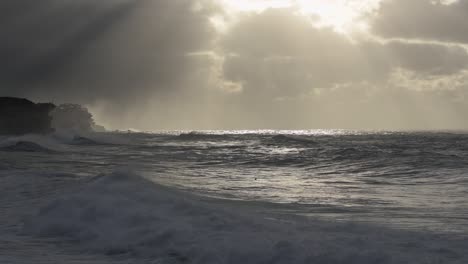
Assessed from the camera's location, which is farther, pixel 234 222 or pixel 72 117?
pixel 72 117

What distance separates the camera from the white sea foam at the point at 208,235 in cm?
761

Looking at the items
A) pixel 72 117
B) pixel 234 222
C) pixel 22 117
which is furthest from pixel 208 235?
pixel 72 117

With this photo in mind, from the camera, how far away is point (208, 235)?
8.95m

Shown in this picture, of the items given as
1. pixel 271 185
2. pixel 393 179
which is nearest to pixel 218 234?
pixel 271 185

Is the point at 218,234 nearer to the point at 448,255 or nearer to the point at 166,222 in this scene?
the point at 166,222

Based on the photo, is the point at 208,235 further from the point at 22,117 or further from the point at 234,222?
the point at 22,117

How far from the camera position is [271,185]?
61.0 feet

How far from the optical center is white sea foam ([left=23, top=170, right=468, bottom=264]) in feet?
25.0

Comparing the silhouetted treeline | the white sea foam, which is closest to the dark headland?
the silhouetted treeline

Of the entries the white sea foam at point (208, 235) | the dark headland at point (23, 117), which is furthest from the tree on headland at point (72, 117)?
the white sea foam at point (208, 235)

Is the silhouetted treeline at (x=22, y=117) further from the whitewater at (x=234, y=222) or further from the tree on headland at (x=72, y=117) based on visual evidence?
the whitewater at (x=234, y=222)

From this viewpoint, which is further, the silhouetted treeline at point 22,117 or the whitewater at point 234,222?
the silhouetted treeline at point 22,117

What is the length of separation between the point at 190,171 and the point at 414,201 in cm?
1344

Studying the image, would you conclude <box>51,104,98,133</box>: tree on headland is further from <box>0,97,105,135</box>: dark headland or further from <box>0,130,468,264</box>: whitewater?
<box>0,130,468,264</box>: whitewater
